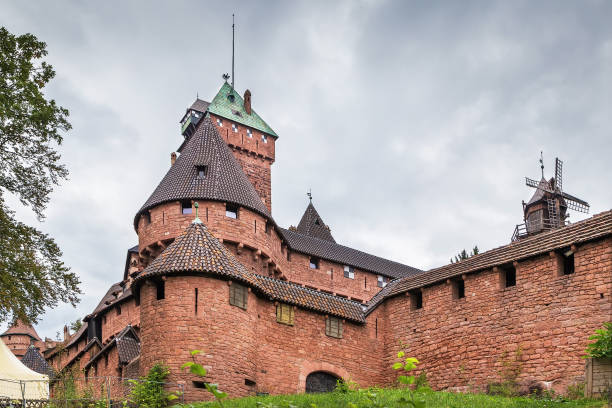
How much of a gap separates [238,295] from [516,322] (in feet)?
27.7

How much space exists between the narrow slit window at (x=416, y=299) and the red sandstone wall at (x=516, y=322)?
0.63ft

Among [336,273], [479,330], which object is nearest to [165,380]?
[479,330]

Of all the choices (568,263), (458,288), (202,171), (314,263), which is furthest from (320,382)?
(314,263)

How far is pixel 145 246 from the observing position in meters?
32.8

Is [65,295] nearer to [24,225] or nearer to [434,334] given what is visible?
[24,225]

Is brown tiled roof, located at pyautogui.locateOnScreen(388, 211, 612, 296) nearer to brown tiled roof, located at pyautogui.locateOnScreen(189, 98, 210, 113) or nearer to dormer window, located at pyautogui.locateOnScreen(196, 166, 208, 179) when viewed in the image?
dormer window, located at pyautogui.locateOnScreen(196, 166, 208, 179)

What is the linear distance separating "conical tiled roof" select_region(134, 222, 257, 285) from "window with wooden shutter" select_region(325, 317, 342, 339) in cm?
343

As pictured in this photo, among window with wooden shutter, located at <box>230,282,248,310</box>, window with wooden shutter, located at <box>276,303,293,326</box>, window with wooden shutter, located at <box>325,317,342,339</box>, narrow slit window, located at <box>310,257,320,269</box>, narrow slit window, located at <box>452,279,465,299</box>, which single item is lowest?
window with wooden shutter, located at <box>325,317,342,339</box>

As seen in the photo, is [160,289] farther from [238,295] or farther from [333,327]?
[333,327]

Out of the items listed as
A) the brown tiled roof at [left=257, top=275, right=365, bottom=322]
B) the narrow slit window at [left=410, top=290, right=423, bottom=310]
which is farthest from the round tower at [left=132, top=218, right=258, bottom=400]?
the narrow slit window at [left=410, top=290, right=423, bottom=310]

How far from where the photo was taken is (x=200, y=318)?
74.6ft

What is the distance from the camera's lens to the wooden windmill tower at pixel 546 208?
49.6m

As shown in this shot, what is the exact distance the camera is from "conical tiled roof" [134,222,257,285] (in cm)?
2319

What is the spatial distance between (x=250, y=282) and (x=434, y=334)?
6.84 meters
